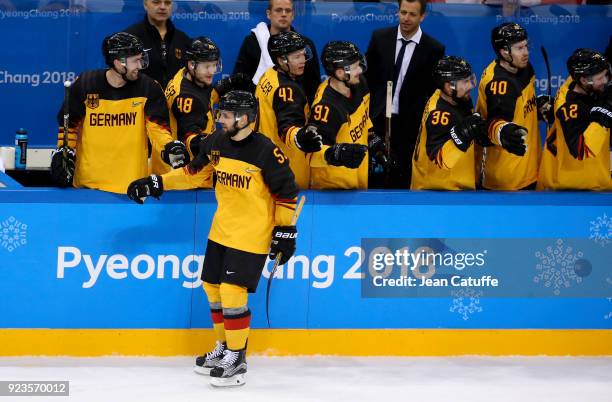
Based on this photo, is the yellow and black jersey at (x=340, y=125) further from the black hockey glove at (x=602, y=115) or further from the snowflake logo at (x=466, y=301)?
the black hockey glove at (x=602, y=115)

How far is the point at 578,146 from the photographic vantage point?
688cm

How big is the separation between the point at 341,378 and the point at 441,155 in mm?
1485

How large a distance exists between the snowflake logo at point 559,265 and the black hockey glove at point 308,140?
1565mm

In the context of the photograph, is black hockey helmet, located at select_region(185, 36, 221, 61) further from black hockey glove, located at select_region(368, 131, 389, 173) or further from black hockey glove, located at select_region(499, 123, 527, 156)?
black hockey glove, located at select_region(499, 123, 527, 156)

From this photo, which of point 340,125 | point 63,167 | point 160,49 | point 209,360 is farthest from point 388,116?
point 63,167

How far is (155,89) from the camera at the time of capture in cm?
680

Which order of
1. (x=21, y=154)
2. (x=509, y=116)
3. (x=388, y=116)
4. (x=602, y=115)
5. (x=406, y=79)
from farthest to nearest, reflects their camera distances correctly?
(x=21, y=154), (x=406, y=79), (x=388, y=116), (x=509, y=116), (x=602, y=115)

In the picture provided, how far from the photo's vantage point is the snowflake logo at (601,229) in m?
6.88

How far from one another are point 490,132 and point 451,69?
458 mm

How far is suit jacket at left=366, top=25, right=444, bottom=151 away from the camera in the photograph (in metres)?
7.85

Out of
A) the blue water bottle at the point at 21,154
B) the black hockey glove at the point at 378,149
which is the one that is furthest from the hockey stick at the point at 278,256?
the blue water bottle at the point at 21,154

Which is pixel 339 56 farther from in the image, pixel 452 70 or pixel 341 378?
pixel 341 378

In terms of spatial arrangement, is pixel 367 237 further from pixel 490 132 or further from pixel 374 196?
pixel 490 132

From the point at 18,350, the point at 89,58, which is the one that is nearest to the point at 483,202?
the point at 18,350
